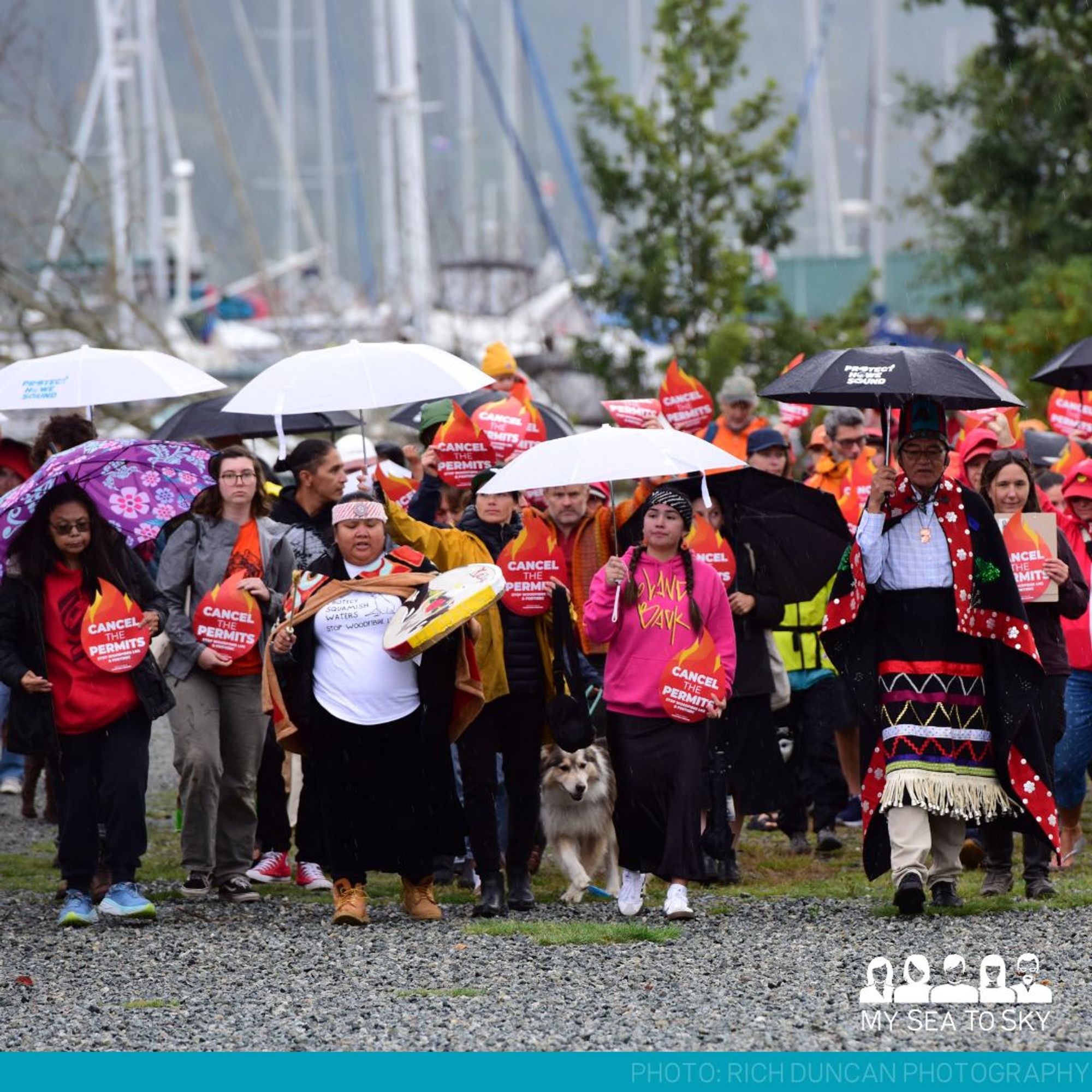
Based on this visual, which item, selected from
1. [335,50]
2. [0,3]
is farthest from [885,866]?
[335,50]

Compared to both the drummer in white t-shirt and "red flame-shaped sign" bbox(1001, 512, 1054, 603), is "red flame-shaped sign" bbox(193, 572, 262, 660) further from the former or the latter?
"red flame-shaped sign" bbox(1001, 512, 1054, 603)

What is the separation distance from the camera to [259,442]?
25156mm

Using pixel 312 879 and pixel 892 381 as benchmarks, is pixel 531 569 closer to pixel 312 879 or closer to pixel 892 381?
pixel 892 381

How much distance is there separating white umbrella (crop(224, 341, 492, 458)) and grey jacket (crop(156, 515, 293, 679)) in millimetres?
602

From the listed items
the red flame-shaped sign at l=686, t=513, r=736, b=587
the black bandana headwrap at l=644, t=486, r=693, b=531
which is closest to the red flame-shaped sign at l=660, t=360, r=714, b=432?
the red flame-shaped sign at l=686, t=513, r=736, b=587

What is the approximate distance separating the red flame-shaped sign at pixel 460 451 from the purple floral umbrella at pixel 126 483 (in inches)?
47.1

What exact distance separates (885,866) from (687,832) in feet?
2.77

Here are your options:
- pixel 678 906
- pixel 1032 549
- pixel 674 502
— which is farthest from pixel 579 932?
pixel 1032 549

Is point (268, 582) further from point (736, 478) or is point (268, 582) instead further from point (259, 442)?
point (259, 442)

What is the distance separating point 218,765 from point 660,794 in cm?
210

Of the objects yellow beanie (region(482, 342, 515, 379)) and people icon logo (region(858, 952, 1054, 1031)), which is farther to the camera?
yellow beanie (region(482, 342, 515, 379))

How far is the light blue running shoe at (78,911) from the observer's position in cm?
874

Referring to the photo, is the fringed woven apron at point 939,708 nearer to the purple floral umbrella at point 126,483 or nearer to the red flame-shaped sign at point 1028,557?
the red flame-shaped sign at point 1028,557

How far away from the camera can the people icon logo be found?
6262mm
